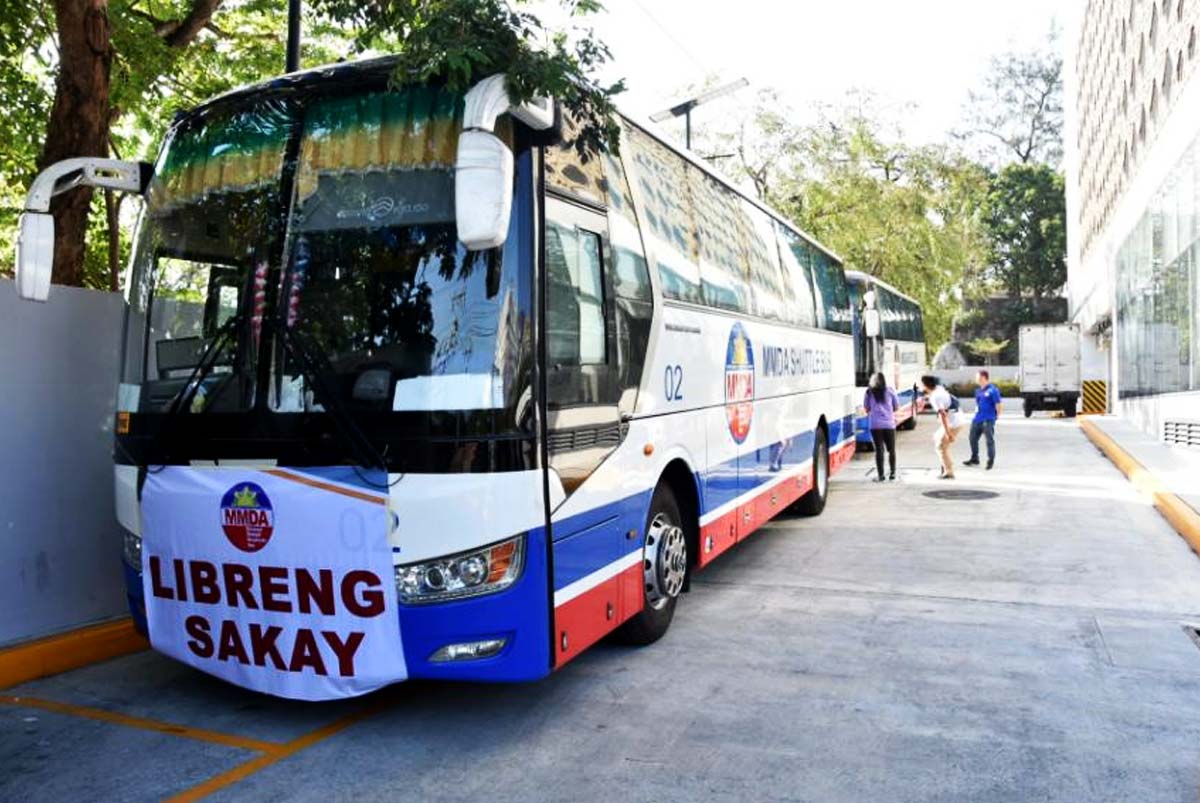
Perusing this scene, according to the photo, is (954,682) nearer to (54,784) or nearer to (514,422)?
(514,422)

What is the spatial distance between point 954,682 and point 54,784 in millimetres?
4436

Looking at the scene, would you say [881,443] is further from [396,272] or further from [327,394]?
[327,394]

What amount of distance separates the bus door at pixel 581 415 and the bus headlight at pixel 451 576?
376 millimetres

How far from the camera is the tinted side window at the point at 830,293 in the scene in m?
12.5

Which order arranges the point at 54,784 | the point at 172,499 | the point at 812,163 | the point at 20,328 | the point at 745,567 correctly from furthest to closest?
the point at 812,163 → the point at 745,567 → the point at 20,328 → the point at 172,499 → the point at 54,784

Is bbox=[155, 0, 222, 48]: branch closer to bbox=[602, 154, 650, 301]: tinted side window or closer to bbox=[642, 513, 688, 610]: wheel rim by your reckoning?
bbox=[602, 154, 650, 301]: tinted side window

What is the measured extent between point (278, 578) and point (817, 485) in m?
8.24

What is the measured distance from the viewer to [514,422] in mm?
4453

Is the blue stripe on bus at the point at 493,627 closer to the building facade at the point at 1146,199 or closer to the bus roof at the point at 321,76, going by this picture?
the bus roof at the point at 321,76

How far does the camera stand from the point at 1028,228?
62344 millimetres

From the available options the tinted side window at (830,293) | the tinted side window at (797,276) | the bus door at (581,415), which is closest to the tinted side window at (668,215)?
the bus door at (581,415)

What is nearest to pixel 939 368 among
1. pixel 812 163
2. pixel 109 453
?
pixel 812 163

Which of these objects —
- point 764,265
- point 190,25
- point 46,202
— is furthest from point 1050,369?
point 46,202

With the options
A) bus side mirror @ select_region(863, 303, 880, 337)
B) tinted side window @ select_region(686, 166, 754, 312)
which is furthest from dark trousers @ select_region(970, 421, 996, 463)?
tinted side window @ select_region(686, 166, 754, 312)
